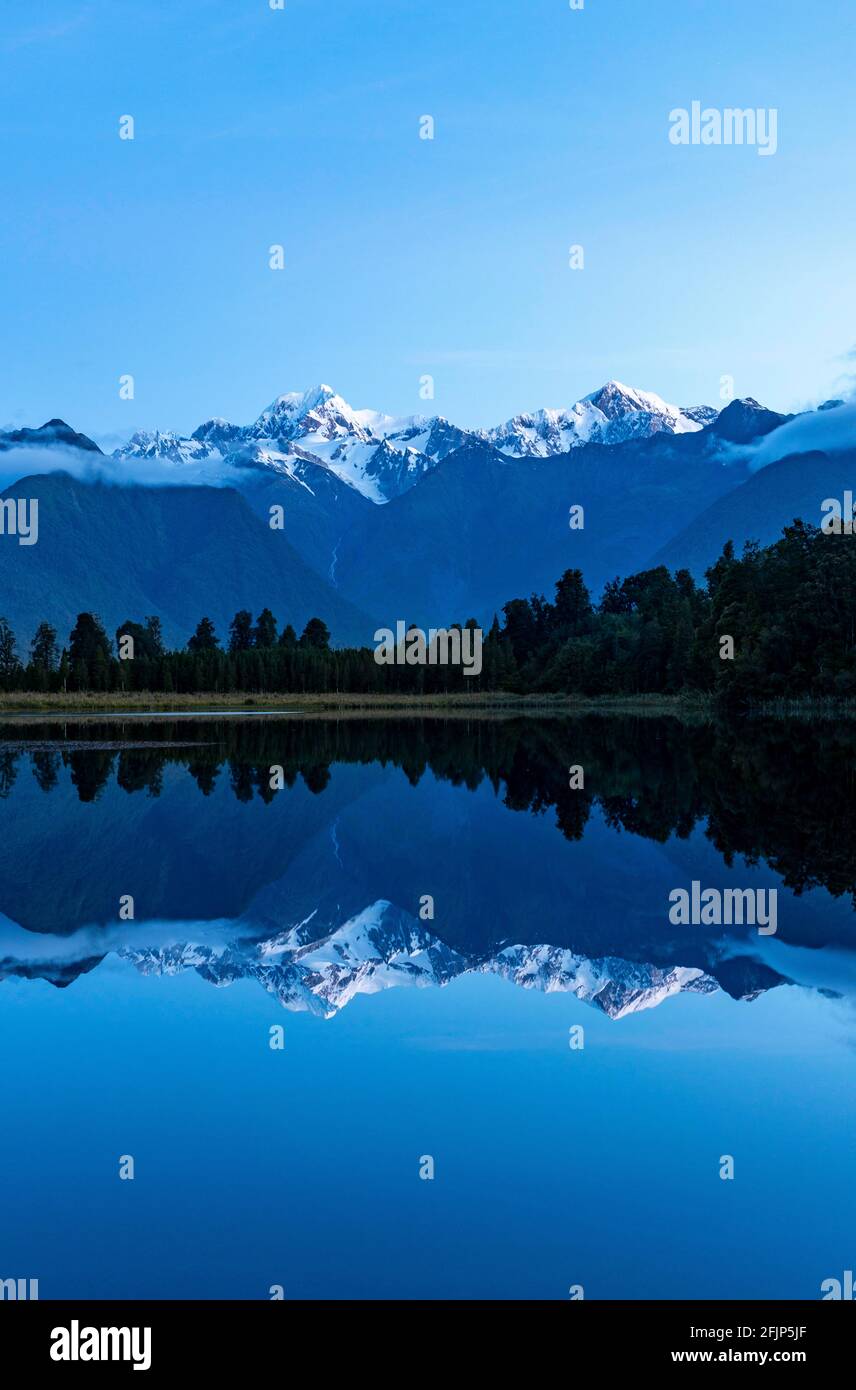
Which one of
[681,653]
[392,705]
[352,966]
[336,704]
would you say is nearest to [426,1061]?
[352,966]

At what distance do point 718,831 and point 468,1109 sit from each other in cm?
2071

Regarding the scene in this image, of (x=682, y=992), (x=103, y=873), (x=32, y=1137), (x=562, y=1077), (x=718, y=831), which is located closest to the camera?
(x=32, y=1137)

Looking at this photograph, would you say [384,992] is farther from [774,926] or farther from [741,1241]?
[741,1241]

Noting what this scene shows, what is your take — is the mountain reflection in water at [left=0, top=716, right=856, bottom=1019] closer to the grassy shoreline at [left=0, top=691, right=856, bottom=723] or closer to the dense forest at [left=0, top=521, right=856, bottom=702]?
the dense forest at [left=0, top=521, right=856, bottom=702]

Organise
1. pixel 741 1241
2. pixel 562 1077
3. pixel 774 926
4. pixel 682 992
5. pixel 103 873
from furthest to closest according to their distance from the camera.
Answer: pixel 103 873 → pixel 774 926 → pixel 682 992 → pixel 562 1077 → pixel 741 1241

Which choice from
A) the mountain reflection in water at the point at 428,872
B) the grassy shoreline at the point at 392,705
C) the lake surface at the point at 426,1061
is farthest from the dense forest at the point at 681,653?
the lake surface at the point at 426,1061

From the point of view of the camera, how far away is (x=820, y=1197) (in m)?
10.6

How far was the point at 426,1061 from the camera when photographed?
1474cm

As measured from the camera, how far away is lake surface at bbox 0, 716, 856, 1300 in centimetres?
979

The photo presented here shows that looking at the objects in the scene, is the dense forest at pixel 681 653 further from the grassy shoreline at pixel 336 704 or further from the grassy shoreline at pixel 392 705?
the grassy shoreline at pixel 336 704

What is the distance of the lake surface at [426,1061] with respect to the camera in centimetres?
979

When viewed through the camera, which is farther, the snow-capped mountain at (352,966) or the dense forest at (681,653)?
the dense forest at (681,653)

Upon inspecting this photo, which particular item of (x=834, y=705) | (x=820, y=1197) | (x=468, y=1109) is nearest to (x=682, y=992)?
(x=468, y=1109)

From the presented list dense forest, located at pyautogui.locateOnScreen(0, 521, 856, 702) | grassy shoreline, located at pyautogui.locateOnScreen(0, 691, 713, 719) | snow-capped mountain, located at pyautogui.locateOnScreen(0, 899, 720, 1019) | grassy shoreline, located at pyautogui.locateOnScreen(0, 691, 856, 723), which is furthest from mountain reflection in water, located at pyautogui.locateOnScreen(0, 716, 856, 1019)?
grassy shoreline, located at pyautogui.locateOnScreen(0, 691, 713, 719)
